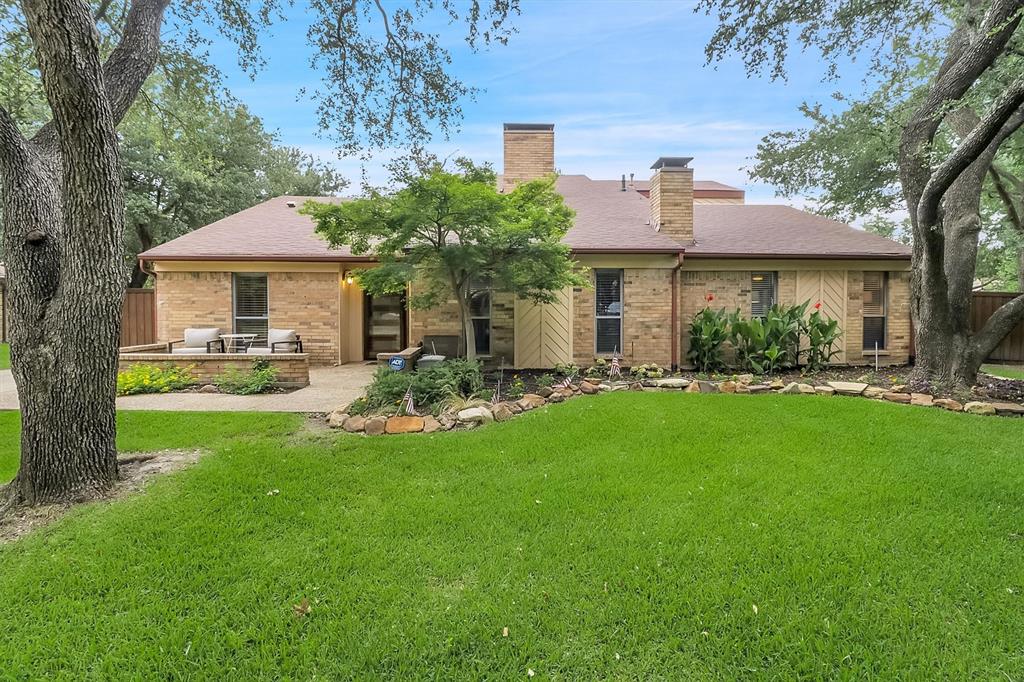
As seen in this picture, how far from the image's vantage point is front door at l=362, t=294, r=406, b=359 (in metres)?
11.5

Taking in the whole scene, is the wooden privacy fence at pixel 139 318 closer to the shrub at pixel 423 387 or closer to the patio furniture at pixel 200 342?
the patio furniture at pixel 200 342

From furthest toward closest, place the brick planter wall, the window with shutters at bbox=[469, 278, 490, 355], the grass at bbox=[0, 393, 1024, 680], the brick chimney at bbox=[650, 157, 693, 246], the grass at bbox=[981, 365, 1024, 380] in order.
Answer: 1. the brick chimney at bbox=[650, 157, 693, 246]
2. the window with shutters at bbox=[469, 278, 490, 355]
3. the grass at bbox=[981, 365, 1024, 380]
4. the brick planter wall
5. the grass at bbox=[0, 393, 1024, 680]

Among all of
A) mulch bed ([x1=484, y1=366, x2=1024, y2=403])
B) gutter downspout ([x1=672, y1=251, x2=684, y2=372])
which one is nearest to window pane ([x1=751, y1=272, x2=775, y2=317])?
mulch bed ([x1=484, y1=366, x2=1024, y2=403])

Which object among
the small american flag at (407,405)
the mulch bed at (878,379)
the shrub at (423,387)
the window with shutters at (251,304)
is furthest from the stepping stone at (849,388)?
the window with shutters at (251,304)

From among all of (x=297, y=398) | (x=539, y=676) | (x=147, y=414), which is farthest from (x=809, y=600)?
(x=147, y=414)

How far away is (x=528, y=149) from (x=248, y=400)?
8.52 metres

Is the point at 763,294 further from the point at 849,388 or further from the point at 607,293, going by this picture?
the point at 849,388

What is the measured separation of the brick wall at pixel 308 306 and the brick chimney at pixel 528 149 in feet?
16.3

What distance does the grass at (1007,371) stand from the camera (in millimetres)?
9105

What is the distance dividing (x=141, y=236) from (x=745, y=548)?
21.4 metres

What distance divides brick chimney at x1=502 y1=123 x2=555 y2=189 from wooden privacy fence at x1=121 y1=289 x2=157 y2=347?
29.5 feet

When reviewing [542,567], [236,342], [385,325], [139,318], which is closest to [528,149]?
[385,325]

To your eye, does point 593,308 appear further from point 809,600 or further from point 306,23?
point 809,600

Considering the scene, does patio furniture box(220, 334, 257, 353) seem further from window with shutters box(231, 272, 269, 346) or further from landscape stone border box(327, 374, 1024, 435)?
landscape stone border box(327, 374, 1024, 435)
